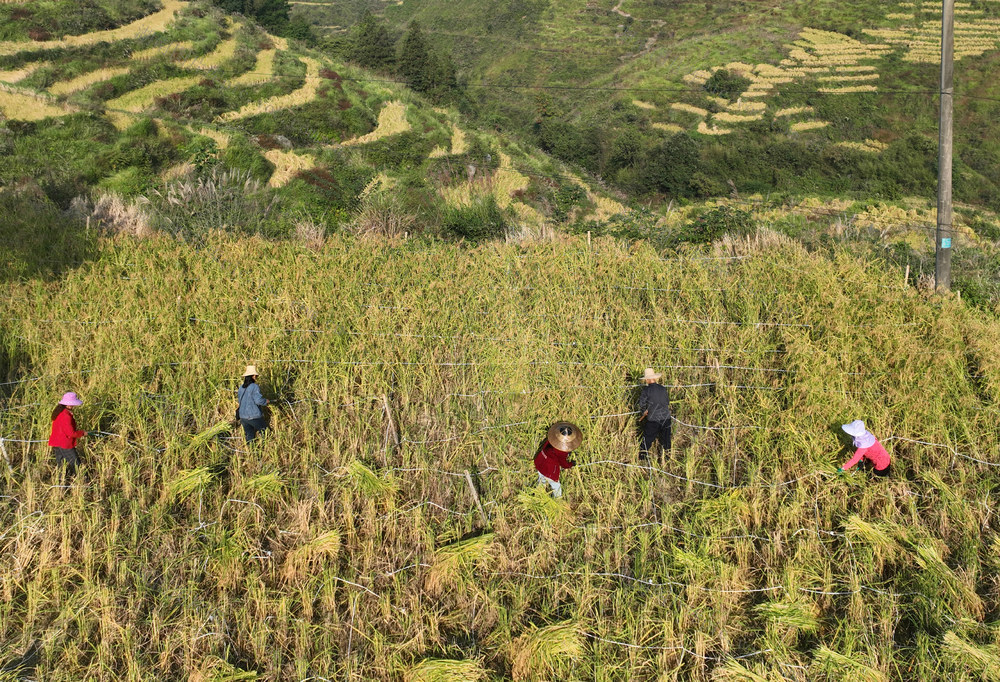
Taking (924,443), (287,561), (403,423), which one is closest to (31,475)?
(287,561)

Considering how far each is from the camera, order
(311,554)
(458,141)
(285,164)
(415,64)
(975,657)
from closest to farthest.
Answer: (975,657) < (311,554) < (285,164) < (458,141) < (415,64)

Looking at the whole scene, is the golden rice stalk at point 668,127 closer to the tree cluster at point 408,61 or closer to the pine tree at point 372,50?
the tree cluster at point 408,61

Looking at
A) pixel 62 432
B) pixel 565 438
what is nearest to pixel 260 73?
pixel 62 432

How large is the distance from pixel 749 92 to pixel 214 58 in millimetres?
45681

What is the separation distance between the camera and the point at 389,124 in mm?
20094

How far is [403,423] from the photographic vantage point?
418cm

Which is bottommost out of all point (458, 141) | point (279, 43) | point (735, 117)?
point (735, 117)

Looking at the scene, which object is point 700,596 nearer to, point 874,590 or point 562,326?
point 874,590

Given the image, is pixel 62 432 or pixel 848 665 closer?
pixel 848 665

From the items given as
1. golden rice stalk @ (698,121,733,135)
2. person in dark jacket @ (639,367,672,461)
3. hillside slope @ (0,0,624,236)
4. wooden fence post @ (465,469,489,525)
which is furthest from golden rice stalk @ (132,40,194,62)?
golden rice stalk @ (698,121,733,135)

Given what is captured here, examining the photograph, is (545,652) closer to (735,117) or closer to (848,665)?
(848,665)

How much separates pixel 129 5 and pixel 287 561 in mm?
25708

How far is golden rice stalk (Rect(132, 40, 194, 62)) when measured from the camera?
720 inches

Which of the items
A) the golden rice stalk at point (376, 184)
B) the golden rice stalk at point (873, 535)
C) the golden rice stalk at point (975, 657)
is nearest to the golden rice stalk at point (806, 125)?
the golden rice stalk at point (376, 184)
